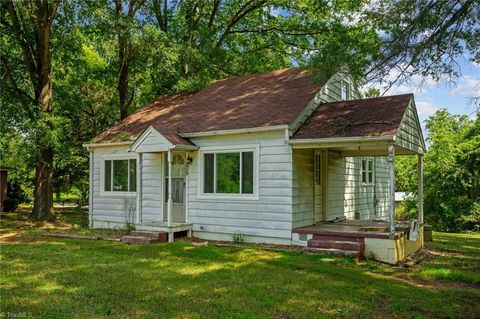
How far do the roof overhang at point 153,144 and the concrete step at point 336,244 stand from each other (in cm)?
426

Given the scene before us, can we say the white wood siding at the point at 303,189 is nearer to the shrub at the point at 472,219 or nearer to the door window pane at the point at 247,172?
the door window pane at the point at 247,172

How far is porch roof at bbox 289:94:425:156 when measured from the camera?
9.29 metres

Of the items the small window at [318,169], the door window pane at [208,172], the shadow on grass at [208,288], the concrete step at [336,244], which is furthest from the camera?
the small window at [318,169]

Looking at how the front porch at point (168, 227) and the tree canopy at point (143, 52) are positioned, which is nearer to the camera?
the tree canopy at point (143, 52)

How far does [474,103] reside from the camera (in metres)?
7.39

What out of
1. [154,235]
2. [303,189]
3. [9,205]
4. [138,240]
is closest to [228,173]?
[303,189]

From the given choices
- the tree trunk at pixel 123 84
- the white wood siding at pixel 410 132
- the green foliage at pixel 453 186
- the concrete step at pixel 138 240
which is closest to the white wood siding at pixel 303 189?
the white wood siding at pixel 410 132

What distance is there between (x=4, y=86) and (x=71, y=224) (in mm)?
6096

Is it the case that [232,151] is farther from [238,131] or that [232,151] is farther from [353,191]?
[353,191]

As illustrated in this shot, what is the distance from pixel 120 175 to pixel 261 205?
5461 mm

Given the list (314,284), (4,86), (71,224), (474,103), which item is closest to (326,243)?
(314,284)

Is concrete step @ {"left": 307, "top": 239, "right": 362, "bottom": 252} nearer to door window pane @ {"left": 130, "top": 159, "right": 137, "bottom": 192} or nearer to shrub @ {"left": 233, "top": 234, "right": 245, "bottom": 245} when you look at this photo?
shrub @ {"left": 233, "top": 234, "right": 245, "bottom": 245}

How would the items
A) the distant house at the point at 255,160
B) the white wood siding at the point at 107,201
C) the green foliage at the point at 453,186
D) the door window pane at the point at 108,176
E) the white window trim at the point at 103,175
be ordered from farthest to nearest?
1. the green foliage at the point at 453,186
2. the door window pane at the point at 108,176
3. the white wood siding at the point at 107,201
4. the white window trim at the point at 103,175
5. the distant house at the point at 255,160

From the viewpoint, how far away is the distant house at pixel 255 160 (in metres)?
10.2
